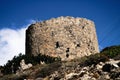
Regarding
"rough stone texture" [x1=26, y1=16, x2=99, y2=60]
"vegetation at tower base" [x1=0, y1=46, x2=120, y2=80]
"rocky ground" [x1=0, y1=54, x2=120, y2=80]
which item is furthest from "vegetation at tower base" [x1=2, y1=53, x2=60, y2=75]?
"rocky ground" [x1=0, y1=54, x2=120, y2=80]

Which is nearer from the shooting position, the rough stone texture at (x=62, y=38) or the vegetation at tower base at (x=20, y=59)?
the vegetation at tower base at (x=20, y=59)

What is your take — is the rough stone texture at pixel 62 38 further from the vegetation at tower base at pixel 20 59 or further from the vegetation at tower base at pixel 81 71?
the vegetation at tower base at pixel 81 71

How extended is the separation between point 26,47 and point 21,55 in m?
3.12

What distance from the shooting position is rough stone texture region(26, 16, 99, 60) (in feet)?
103

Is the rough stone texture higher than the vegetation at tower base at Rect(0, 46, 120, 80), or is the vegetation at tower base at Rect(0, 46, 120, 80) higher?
the rough stone texture

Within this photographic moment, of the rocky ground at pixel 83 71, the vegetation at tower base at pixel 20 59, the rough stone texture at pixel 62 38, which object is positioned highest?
the rough stone texture at pixel 62 38

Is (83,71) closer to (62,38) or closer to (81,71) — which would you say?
(81,71)

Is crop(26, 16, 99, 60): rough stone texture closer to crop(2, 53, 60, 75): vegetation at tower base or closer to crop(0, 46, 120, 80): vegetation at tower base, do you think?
crop(2, 53, 60, 75): vegetation at tower base

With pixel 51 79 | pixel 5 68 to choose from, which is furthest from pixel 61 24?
pixel 51 79

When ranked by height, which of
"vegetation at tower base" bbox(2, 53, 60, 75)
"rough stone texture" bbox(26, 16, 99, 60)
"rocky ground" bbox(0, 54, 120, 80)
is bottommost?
"rocky ground" bbox(0, 54, 120, 80)

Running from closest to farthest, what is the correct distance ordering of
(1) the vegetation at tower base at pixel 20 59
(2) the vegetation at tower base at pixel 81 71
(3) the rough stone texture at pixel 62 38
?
(2) the vegetation at tower base at pixel 81 71
(1) the vegetation at tower base at pixel 20 59
(3) the rough stone texture at pixel 62 38

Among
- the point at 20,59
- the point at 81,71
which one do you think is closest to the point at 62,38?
the point at 20,59

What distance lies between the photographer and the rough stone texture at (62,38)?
3145 centimetres

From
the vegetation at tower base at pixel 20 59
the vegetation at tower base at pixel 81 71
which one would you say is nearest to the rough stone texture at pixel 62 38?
the vegetation at tower base at pixel 20 59
